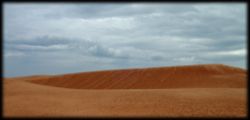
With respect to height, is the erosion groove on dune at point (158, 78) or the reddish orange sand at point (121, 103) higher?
the reddish orange sand at point (121, 103)

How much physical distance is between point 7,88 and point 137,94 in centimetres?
714

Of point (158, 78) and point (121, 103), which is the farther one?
point (158, 78)

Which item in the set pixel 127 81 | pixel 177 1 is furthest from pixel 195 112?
pixel 127 81

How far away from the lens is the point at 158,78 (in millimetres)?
33375

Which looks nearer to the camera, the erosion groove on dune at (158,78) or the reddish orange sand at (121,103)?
the reddish orange sand at (121,103)

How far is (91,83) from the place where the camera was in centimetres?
3444

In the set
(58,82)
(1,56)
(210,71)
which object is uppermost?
(1,56)

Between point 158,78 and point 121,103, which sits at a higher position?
point 121,103

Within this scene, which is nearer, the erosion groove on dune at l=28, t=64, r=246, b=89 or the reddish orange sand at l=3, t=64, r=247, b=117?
the reddish orange sand at l=3, t=64, r=247, b=117

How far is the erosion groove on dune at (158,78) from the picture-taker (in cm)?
2983

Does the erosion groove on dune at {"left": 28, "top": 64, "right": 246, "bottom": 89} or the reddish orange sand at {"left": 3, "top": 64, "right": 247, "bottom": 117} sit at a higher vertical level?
the reddish orange sand at {"left": 3, "top": 64, "right": 247, "bottom": 117}

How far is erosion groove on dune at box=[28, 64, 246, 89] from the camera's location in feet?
97.9

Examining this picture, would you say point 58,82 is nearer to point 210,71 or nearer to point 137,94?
point 210,71

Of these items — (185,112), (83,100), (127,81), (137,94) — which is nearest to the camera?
(185,112)
